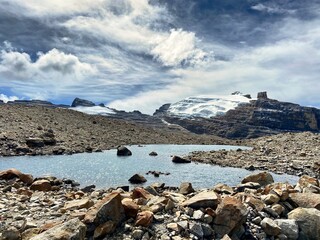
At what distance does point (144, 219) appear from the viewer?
54.8 feet

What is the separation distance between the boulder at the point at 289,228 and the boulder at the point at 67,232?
10.5 metres

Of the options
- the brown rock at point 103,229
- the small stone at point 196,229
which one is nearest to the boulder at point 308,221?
the small stone at point 196,229

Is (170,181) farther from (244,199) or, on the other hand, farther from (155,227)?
(155,227)

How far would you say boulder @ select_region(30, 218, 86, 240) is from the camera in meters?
14.0

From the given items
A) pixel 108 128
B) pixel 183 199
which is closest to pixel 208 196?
pixel 183 199

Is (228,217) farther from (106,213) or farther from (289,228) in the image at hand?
(106,213)

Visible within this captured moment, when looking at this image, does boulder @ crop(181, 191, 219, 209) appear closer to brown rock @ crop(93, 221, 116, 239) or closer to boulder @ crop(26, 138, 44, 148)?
brown rock @ crop(93, 221, 116, 239)

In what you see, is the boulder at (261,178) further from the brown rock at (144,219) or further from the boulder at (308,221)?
the brown rock at (144,219)

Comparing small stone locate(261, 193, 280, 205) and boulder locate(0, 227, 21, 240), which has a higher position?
small stone locate(261, 193, 280, 205)

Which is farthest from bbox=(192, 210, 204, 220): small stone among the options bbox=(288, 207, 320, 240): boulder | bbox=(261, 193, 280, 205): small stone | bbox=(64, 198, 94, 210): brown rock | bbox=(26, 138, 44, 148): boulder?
bbox=(26, 138, 44, 148): boulder

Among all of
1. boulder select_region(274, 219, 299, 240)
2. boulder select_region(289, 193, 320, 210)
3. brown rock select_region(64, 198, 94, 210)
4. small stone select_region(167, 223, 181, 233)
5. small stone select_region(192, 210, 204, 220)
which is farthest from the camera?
boulder select_region(289, 193, 320, 210)

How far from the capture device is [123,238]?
15.8 m

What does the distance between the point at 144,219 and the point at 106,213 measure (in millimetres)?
1884

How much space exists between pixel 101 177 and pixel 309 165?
111ft
